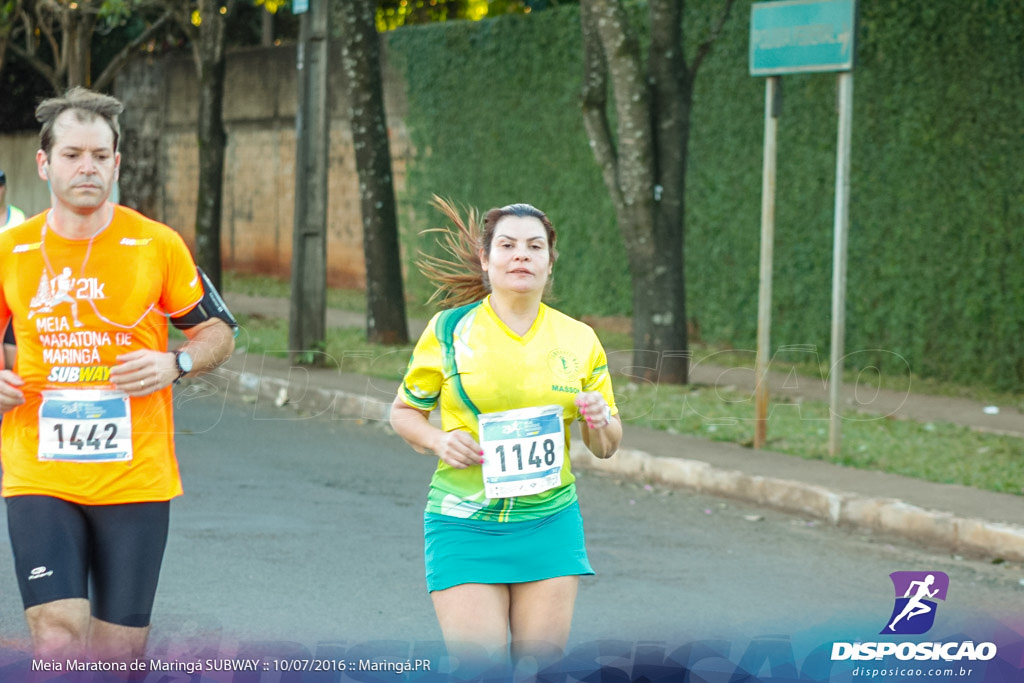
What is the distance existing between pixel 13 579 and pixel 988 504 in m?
5.22

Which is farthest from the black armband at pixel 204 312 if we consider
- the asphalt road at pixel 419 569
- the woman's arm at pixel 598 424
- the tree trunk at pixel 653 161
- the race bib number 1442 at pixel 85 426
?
the tree trunk at pixel 653 161

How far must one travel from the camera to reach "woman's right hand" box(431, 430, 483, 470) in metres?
3.99

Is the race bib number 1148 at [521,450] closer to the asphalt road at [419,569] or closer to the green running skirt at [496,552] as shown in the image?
the green running skirt at [496,552]

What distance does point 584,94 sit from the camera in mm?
12906

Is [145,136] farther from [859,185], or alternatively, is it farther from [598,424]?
[598,424]

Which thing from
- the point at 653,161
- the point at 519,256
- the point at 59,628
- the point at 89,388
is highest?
the point at 653,161

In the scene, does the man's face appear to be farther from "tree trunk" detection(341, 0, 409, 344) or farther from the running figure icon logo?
"tree trunk" detection(341, 0, 409, 344)

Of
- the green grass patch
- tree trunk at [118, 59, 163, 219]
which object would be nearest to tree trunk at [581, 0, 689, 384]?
the green grass patch

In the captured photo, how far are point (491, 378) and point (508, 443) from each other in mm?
205

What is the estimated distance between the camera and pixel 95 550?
4.13 metres

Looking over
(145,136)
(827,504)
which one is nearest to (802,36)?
(827,504)

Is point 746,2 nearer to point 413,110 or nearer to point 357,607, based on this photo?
point 413,110

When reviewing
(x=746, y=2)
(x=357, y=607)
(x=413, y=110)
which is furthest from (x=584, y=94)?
(x=413, y=110)

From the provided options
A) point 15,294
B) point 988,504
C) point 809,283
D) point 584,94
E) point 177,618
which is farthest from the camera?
point 809,283
